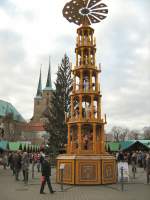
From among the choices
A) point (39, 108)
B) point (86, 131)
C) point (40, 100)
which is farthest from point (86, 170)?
point (39, 108)

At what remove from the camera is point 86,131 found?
19.0 m

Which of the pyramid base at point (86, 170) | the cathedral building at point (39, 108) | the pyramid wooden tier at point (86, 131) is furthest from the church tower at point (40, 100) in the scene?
Result: the pyramid base at point (86, 170)

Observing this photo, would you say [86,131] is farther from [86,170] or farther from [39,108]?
[39,108]

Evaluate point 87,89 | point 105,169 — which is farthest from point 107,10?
point 105,169

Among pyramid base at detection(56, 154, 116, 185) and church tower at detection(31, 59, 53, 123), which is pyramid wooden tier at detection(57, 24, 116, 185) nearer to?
pyramid base at detection(56, 154, 116, 185)

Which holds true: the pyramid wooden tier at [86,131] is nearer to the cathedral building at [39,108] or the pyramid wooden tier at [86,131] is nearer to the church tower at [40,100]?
the cathedral building at [39,108]

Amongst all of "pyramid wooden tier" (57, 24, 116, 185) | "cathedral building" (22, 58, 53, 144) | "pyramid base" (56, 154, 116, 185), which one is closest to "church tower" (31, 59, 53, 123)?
"cathedral building" (22, 58, 53, 144)

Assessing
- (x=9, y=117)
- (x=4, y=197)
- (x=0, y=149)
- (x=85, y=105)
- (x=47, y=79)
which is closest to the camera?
(x=4, y=197)

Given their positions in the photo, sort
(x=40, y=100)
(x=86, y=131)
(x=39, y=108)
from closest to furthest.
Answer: (x=86, y=131) < (x=40, y=100) < (x=39, y=108)

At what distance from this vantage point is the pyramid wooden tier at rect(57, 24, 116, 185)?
55.1ft

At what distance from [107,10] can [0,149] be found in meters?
25.4

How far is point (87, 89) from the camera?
62.5 ft

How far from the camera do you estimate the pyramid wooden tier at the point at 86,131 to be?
661 inches

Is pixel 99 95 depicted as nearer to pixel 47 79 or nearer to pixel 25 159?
pixel 25 159
